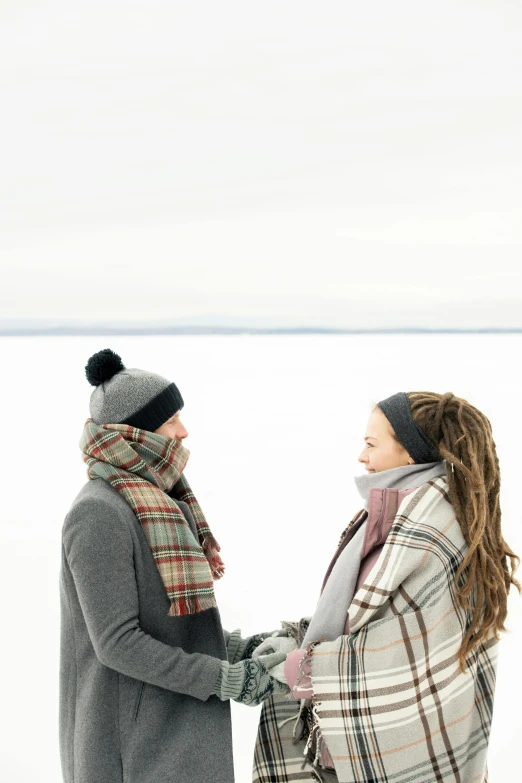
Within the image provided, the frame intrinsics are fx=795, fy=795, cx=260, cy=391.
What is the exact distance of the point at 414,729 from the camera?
1.73 metres

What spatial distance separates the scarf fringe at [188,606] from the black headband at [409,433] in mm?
564

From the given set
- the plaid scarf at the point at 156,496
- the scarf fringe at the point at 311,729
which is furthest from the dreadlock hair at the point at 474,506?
the plaid scarf at the point at 156,496

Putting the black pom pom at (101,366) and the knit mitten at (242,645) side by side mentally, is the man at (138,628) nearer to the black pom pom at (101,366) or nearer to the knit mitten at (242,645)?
the black pom pom at (101,366)

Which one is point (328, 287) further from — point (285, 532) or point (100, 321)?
point (285, 532)

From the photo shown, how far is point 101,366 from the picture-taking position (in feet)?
6.02

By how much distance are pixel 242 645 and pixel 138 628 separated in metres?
0.47

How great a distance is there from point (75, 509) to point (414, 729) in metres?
0.87

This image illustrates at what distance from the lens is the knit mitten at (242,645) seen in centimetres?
203

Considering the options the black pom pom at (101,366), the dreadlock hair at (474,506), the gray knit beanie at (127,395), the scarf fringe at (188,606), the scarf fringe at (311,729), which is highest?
the black pom pom at (101,366)

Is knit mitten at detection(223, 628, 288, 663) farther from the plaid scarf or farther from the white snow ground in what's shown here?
the white snow ground

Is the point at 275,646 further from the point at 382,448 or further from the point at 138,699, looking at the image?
the point at 382,448

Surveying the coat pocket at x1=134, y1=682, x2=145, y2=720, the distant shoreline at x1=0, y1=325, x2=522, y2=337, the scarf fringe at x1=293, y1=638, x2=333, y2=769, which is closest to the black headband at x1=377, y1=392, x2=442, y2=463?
the scarf fringe at x1=293, y1=638, x2=333, y2=769

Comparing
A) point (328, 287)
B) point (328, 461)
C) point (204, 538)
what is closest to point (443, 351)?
point (328, 287)

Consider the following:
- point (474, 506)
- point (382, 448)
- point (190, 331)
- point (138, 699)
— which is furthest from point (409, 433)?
point (190, 331)
